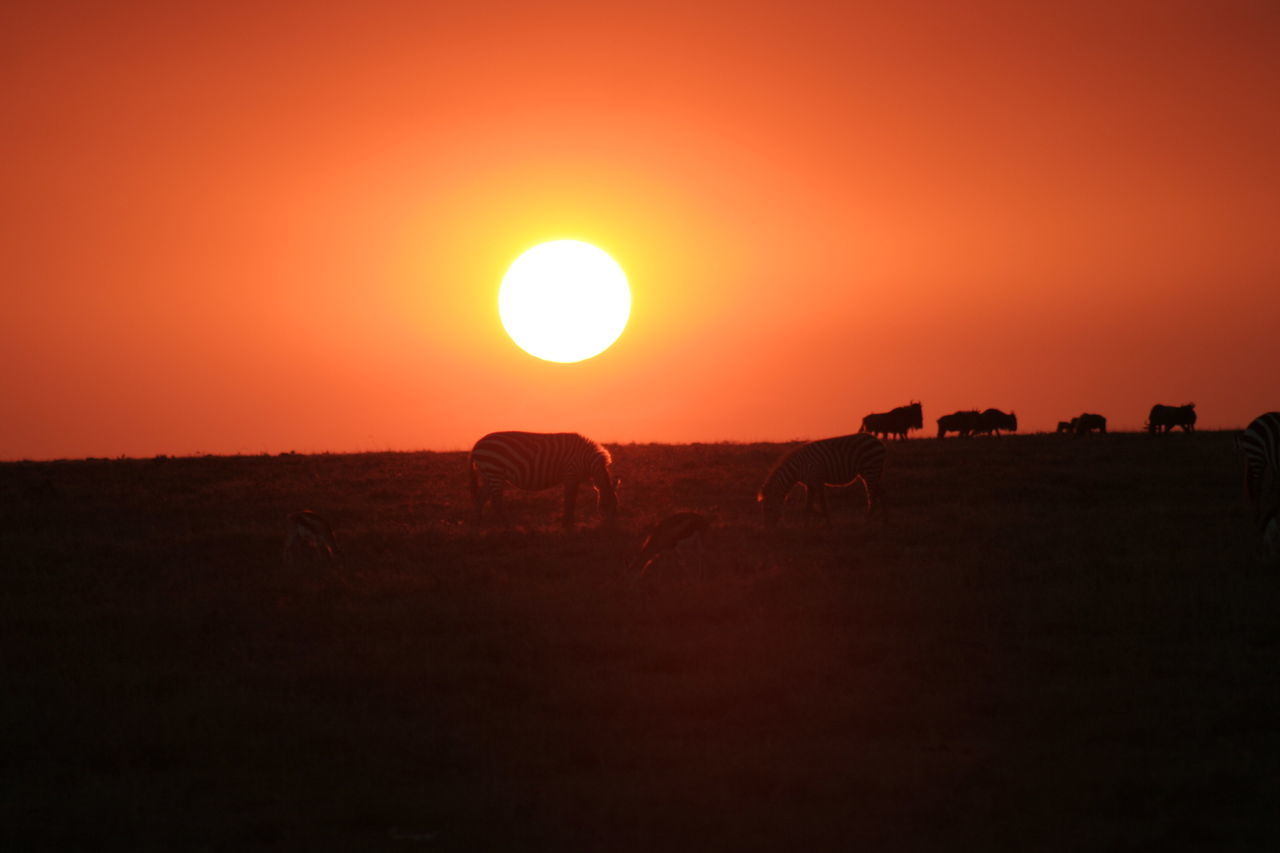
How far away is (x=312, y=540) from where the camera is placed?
21359 millimetres

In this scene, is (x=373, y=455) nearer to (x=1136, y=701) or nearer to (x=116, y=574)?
(x=116, y=574)

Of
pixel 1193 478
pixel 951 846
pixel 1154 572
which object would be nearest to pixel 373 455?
pixel 1193 478

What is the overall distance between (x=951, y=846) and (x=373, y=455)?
32.3 m

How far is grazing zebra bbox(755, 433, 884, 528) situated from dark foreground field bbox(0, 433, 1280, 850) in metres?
1.34

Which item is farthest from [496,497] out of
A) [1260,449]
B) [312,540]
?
[1260,449]

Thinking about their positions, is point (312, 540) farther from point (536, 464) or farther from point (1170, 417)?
point (1170, 417)

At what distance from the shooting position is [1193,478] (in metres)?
32.0

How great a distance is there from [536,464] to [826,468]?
616 cm

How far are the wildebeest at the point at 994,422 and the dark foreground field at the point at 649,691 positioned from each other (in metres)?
33.2

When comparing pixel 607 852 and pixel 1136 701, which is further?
pixel 1136 701

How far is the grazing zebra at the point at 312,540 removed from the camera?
21016mm

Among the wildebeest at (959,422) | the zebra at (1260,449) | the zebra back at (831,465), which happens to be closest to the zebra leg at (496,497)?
the zebra back at (831,465)

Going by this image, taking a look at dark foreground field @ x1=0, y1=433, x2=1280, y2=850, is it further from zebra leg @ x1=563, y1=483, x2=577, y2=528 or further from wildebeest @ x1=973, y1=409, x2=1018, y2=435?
wildebeest @ x1=973, y1=409, x2=1018, y2=435

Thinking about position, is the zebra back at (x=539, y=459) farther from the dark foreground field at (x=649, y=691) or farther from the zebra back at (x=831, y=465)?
the zebra back at (x=831, y=465)
